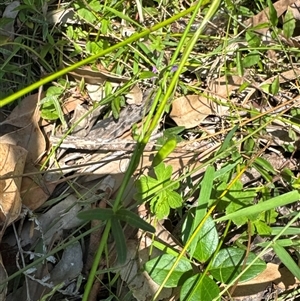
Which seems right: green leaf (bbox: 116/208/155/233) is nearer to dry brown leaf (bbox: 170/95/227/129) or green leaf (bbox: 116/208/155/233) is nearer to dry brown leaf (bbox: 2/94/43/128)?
dry brown leaf (bbox: 170/95/227/129)

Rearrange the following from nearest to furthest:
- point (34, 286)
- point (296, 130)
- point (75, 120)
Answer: point (34, 286), point (296, 130), point (75, 120)

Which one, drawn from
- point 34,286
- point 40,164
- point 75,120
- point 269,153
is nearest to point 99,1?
point 75,120

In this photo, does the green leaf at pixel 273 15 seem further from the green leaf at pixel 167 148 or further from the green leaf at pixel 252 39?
the green leaf at pixel 167 148

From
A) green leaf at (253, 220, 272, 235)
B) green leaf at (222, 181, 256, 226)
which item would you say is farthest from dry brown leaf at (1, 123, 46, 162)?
green leaf at (253, 220, 272, 235)

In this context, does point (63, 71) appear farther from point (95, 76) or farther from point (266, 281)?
point (266, 281)

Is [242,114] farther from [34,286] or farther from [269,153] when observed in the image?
[34,286]

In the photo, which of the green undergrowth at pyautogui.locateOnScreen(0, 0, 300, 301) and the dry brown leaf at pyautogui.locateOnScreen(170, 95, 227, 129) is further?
the dry brown leaf at pyautogui.locateOnScreen(170, 95, 227, 129)
